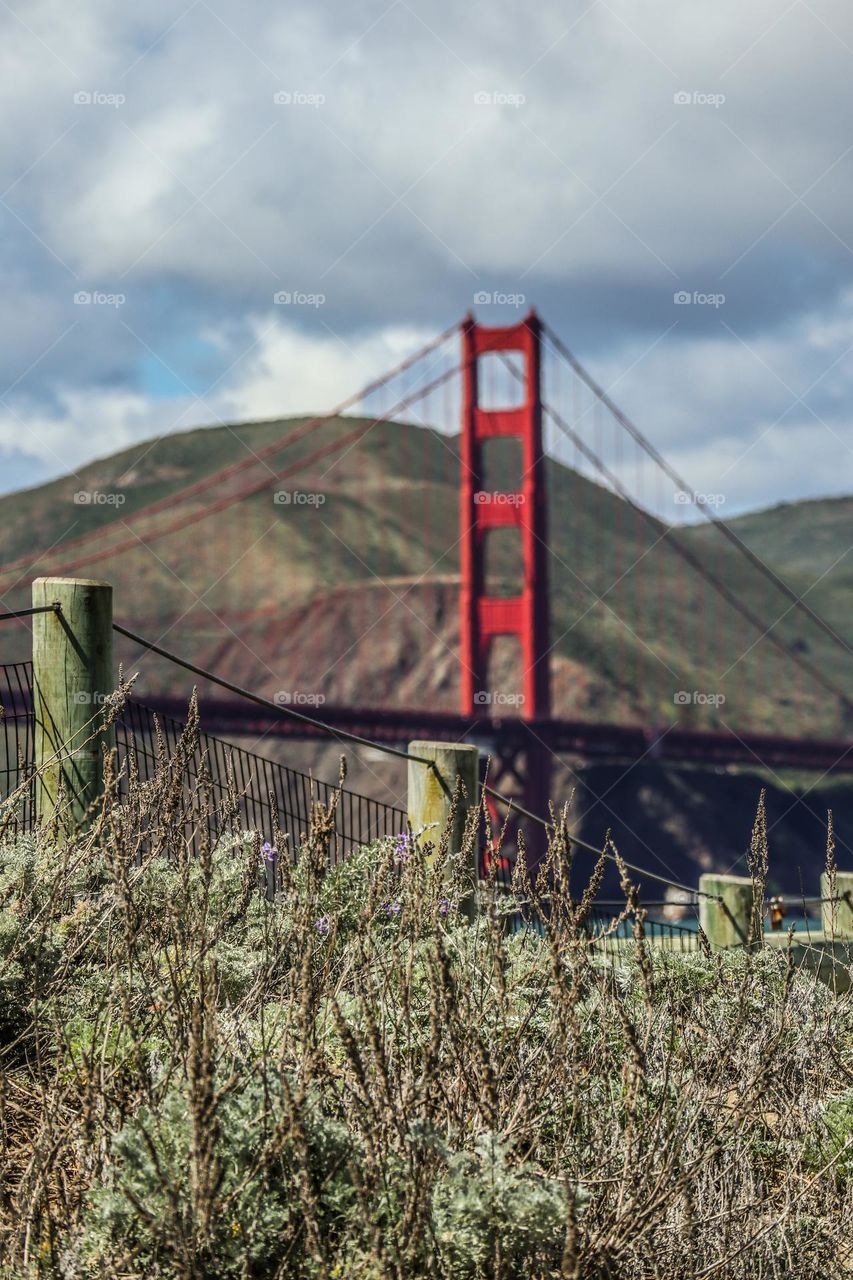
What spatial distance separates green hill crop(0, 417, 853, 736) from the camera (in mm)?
94812

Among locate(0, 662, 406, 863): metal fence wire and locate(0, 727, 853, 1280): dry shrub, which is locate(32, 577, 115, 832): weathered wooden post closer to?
locate(0, 662, 406, 863): metal fence wire

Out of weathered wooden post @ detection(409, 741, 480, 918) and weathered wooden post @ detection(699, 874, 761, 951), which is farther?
weathered wooden post @ detection(699, 874, 761, 951)

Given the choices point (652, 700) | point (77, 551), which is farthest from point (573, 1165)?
point (77, 551)

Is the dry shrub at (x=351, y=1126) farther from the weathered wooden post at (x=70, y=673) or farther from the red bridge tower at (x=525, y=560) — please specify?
the red bridge tower at (x=525, y=560)

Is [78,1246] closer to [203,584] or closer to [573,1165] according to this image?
[573,1165]

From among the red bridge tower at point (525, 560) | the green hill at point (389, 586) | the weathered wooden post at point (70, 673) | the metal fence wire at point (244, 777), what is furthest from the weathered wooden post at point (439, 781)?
the green hill at point (389, 586)

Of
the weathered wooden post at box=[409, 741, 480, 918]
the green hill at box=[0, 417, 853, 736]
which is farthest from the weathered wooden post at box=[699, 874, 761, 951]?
the green hill at box=[0, 417, 853, 736]

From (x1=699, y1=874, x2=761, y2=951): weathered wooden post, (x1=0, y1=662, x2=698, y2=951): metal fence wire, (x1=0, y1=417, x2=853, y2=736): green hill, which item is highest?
(x1=0, y1=417, x2=853, y2=736): green hill

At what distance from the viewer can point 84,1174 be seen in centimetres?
212

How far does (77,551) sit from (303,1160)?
107035 mm

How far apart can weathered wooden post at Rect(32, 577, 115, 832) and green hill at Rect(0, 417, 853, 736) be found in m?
71.3

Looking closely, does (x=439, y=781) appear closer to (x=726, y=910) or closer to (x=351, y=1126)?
(x=726, y=910)

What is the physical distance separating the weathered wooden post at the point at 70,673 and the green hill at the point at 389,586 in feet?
234

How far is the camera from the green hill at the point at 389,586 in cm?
9481
